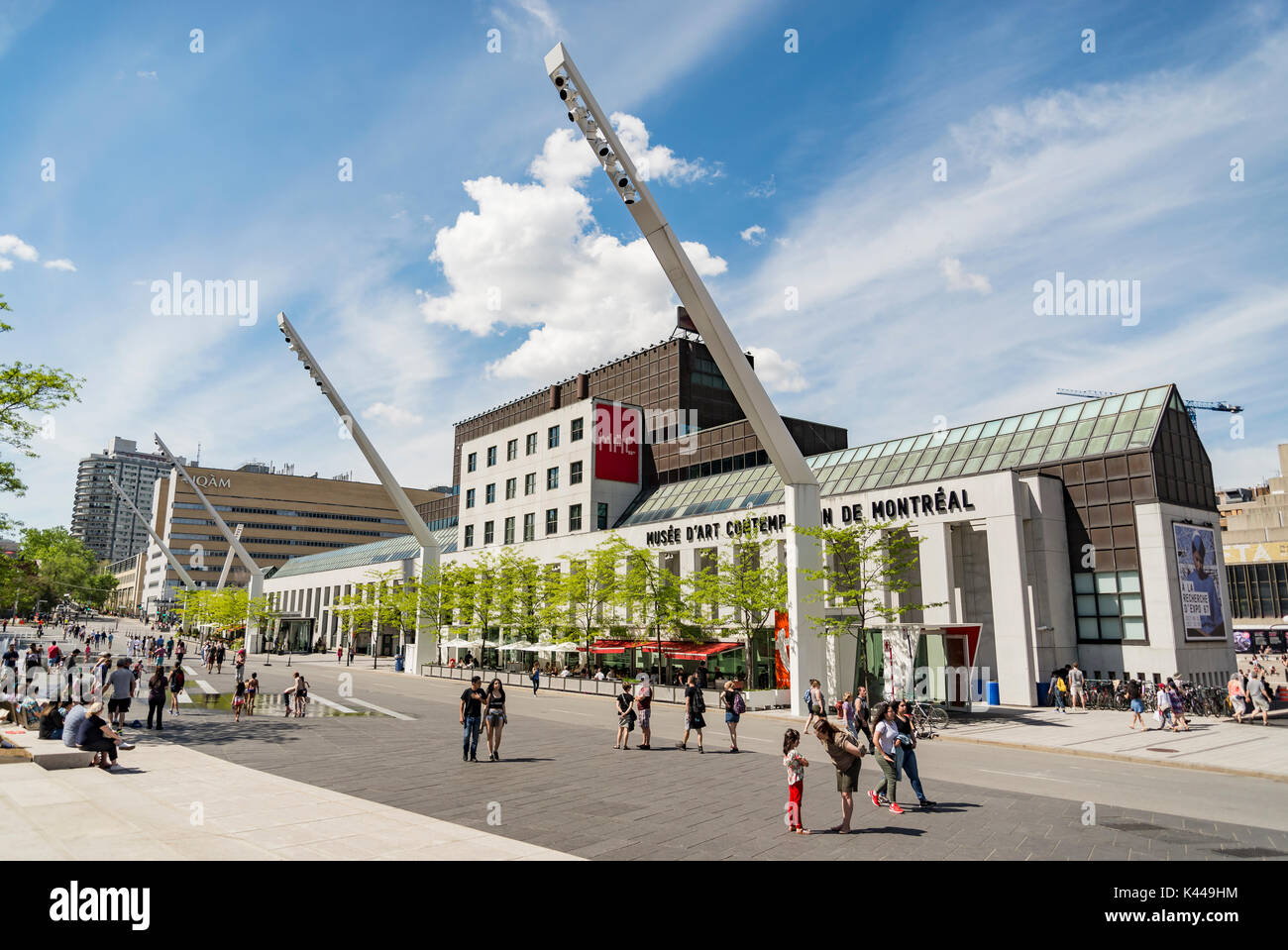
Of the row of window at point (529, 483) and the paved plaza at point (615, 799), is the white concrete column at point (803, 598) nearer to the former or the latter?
the paved plaza at point (615, 799)

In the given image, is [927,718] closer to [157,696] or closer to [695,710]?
[695,710]

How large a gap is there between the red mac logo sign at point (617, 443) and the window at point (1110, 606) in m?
33.4

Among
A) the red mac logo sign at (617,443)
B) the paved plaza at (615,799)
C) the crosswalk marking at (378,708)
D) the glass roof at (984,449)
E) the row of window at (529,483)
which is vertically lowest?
the crosswalk marking at (378,708)

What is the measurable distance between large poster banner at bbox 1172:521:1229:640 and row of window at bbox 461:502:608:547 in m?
36.1

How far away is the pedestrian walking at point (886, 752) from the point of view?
42.5ft

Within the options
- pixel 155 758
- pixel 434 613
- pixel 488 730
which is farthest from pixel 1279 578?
pixel 155 758

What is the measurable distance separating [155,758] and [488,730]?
6.94 metres

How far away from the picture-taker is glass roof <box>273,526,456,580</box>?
8381 centimetres

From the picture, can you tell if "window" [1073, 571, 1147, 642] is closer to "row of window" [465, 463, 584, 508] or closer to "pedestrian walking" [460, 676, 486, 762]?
"pedestrian walking" [460, 676, 486, 762]

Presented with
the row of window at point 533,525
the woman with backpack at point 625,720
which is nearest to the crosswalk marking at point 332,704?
the woman with backpack at point 625,720

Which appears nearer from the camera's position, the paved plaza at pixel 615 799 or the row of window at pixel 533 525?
the paved plaza at pixel 615 799

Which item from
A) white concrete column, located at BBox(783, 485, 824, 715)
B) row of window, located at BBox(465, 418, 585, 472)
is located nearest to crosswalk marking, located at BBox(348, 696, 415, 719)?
white concrete column, located at BBox(783, 485, 824, 715)

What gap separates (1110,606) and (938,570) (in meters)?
8.00

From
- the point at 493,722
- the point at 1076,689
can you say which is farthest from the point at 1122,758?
the point at 493,722
